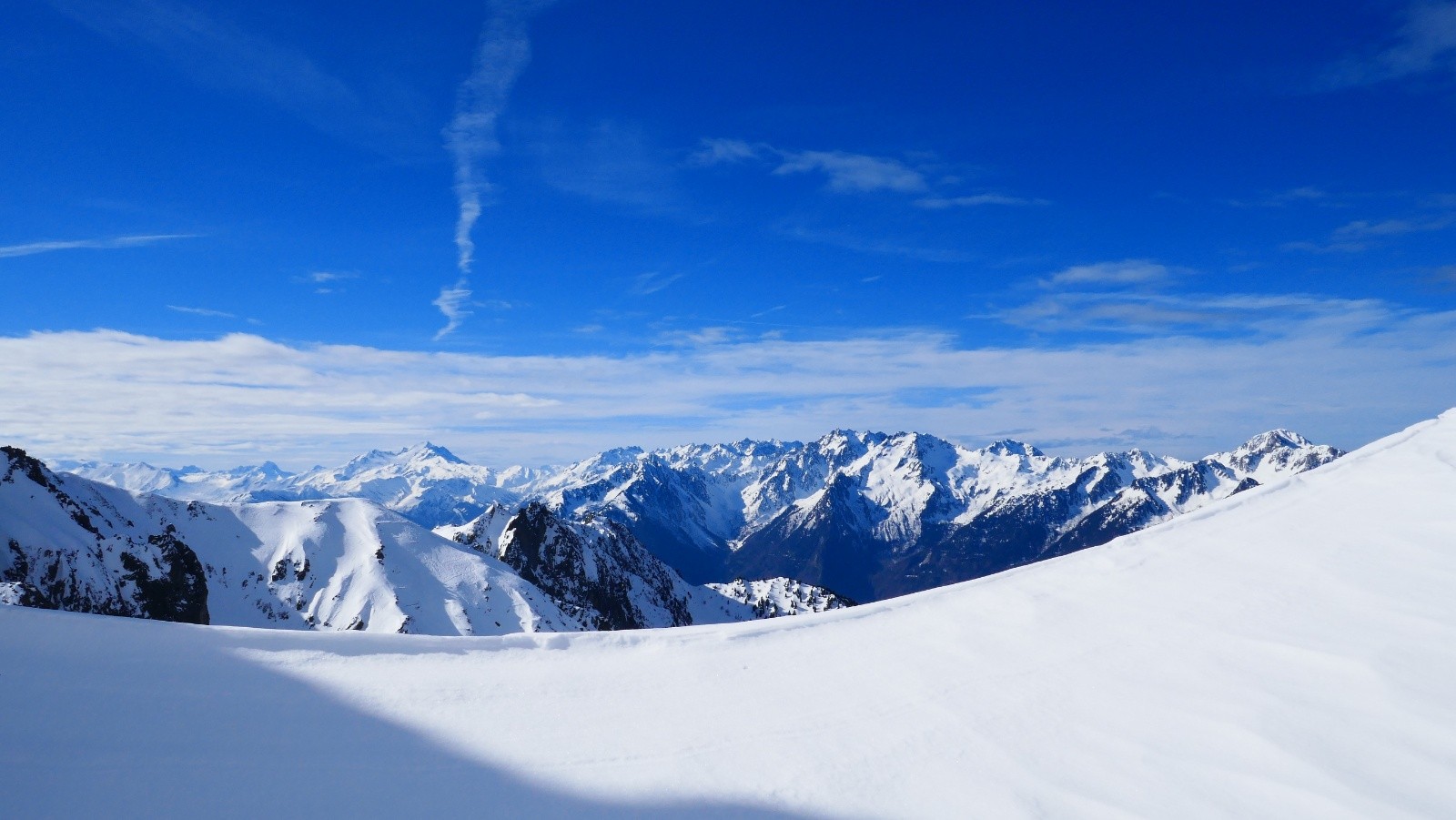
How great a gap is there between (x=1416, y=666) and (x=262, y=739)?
663 centimetres

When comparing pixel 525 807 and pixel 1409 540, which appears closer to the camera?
pixel 525 807

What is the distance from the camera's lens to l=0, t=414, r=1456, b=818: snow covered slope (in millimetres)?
3004

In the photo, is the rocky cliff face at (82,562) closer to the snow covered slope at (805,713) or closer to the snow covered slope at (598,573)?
the snow covered slope at (805,713)

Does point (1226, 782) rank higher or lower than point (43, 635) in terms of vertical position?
lower

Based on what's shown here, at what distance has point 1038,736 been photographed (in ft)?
11.6

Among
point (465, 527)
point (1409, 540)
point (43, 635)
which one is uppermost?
point (1409, 540)

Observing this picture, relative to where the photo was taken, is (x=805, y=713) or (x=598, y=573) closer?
(x=805, y=713)

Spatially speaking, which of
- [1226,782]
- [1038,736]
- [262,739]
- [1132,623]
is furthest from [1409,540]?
[262,739]

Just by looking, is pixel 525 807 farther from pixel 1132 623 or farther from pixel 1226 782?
pixel 1132 623

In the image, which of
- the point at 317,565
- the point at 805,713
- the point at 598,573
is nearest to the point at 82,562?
the point at 805,713

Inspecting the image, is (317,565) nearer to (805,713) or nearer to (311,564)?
(311,564)

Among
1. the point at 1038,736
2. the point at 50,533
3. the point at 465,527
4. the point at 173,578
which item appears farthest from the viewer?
the point at 465,527

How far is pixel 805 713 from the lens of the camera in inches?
152

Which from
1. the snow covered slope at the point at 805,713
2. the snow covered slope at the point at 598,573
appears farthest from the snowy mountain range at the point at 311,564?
the snow covered slope at the point at 805,713
